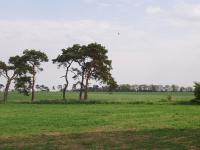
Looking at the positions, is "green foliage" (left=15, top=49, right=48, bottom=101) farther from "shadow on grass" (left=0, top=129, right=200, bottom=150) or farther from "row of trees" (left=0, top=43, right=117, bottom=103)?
"shadow on grass" (left=0, top=129, right=200, bottom=150)

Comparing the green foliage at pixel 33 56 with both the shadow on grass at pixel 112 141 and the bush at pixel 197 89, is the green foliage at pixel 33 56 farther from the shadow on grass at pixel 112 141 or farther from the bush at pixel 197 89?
the shadow on grass at pixel 112 141

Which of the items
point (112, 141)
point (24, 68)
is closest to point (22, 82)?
point (24, 68)

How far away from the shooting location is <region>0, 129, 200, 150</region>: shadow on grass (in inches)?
750

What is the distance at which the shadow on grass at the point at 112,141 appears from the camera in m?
19.1

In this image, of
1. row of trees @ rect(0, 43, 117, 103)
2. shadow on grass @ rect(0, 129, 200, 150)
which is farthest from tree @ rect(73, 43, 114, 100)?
shadow on grass @ rect(0, 129, 200, 150)

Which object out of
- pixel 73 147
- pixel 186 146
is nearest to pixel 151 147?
pixel 186 146

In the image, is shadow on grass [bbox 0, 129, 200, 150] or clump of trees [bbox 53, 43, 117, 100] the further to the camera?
clump of trees [bbox 53, 43, 117, 100]

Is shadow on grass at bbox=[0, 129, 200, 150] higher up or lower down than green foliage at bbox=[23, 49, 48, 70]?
lower down

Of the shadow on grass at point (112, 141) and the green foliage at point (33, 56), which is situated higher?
the green foliage at point (33, 56)

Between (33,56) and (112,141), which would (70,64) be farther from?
(112,141)

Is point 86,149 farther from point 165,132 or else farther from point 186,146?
point 165,132

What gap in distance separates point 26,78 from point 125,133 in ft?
214

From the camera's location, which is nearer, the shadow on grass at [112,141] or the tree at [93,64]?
the shadow on grass at [112,141]

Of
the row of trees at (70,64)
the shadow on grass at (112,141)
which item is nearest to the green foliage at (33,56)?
the row of trees at (70,64)
